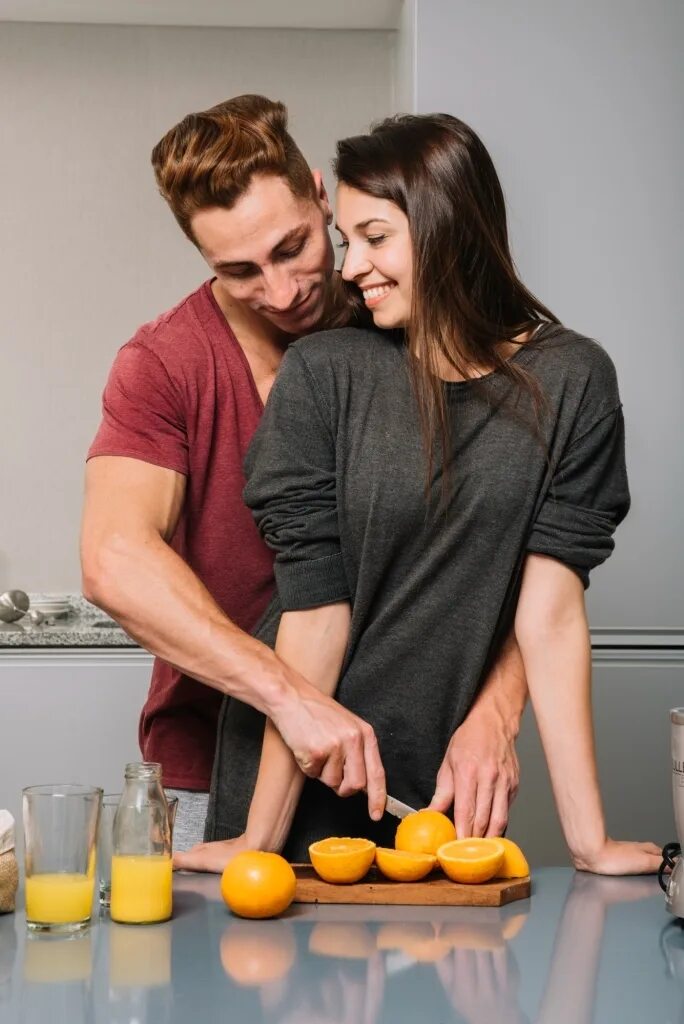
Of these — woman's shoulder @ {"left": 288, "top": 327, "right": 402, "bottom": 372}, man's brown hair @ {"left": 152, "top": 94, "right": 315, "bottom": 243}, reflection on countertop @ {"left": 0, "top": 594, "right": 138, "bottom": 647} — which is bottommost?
reflection on countertop @ {"left": 0, "top": 594, "right": 138, "bottom": 647}

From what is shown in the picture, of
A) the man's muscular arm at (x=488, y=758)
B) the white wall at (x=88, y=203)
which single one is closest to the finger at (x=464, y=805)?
the man's muscular arm at (x=488, y=758)

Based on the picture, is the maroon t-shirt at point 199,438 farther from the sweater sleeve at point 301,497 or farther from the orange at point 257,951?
the orange at point 257,951

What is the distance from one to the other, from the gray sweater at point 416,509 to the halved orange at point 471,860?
0.30 m

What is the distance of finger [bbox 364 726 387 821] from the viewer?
1306 mm

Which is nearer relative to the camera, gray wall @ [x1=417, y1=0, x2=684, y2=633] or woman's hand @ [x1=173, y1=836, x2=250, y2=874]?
woman's hand @ [x1=173, y1=836, x2=250, y2=874]

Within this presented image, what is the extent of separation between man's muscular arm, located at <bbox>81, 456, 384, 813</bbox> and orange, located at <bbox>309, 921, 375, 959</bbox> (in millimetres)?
276

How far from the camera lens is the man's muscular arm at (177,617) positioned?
4.32ft

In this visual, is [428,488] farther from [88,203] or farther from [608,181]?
[88,203]

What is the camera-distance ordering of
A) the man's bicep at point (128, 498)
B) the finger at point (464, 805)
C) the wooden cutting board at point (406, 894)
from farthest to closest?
the man's bicep at point (128, 498) → the finger at point (464, 805) → the wooden cutting board at point (406, 894)

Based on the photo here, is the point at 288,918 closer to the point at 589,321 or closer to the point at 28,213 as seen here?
the point at 589,321

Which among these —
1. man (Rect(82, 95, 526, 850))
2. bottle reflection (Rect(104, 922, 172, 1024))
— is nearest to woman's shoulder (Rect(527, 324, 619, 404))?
man (Rect(82, 95, 526, 850))

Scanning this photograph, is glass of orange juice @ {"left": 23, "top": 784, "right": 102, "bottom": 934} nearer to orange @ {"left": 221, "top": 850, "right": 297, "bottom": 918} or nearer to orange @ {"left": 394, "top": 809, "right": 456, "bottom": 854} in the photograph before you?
orange @ {"left": 221, "top": 850, "right": 297, "bottom": 918}

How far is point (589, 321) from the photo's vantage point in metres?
2.60

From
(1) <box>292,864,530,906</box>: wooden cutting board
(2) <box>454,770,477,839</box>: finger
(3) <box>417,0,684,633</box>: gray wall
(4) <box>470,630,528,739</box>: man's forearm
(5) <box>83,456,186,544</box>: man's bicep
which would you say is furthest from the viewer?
(3) <box>417,0,684,633</box>: gray wall
